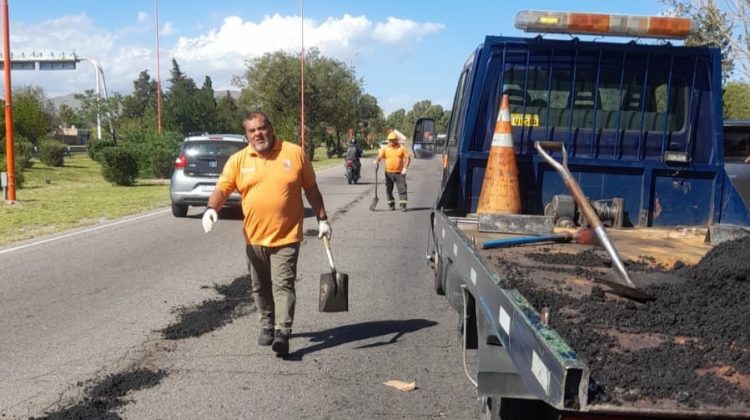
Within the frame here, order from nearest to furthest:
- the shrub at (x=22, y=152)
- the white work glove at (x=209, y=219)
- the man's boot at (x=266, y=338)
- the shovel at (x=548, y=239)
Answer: the shovel at (x=548, y=239) < the white work glove at (x=209, y=219) < the man's boot at (x=266, y=338) < the shrub at (x=22, y=152)

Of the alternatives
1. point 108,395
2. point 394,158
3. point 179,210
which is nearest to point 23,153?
point 179,210

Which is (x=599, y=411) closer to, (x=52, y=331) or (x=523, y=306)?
(x=523, y=306)

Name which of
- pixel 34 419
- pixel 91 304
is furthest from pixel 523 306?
pixel 91 304

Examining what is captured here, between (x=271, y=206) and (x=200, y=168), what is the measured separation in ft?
32.4

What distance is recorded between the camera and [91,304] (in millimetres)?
7277

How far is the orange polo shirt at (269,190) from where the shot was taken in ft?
18.4

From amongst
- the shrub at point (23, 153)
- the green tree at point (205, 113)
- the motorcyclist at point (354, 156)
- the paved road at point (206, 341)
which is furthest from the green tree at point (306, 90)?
the paved road at point (206, 341)

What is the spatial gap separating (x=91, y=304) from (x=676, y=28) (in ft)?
19.5

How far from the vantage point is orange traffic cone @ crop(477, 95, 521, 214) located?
19.5ft

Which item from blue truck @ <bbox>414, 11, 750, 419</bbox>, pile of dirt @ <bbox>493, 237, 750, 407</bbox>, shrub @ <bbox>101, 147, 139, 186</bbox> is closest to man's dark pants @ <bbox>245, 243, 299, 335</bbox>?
blue truck @ <bbox>414, 11, 750, 419</bbox>

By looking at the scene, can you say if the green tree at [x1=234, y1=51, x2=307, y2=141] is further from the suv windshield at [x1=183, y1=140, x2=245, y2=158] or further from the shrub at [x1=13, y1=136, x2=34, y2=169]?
the suv windshield at [x1=183, y1=140, x2=245, y2=158]

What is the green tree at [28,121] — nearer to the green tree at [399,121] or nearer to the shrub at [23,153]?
the shrub at [23,153]

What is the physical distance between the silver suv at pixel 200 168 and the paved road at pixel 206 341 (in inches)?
167

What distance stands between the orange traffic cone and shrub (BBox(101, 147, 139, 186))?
21.8 metres
